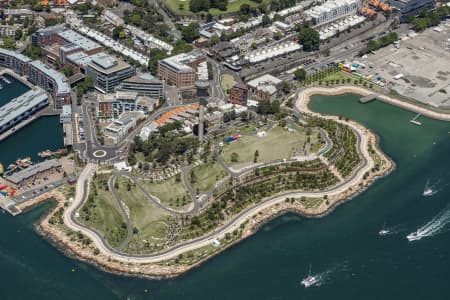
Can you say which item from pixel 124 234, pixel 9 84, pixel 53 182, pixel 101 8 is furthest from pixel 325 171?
pixel 101 8

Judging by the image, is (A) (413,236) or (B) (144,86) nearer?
(A) (413,236)

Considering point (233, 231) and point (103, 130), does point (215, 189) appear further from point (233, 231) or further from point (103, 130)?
point (103, 130)

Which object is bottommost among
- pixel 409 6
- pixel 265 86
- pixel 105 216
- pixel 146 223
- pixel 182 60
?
pixel 105 216

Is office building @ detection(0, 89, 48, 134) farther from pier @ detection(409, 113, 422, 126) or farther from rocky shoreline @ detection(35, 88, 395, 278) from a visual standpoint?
pier @ detection(409, 113, 422, 126)

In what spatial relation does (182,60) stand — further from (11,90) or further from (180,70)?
(11,90)

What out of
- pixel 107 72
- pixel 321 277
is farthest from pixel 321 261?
pixel 107 72

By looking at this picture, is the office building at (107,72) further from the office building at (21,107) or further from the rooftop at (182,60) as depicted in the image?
the office building at (21,107)
